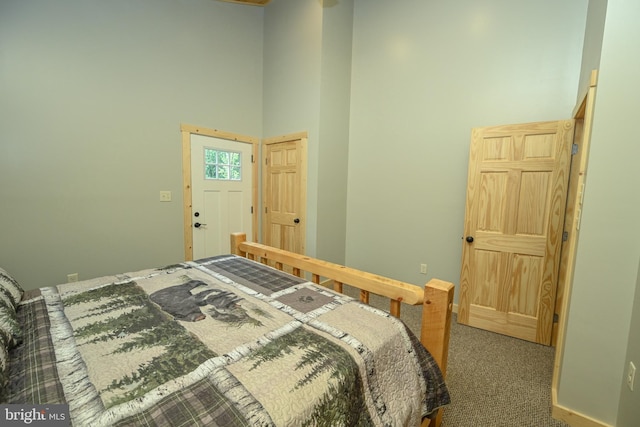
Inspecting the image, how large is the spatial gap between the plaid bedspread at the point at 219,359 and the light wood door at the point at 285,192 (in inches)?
78.9

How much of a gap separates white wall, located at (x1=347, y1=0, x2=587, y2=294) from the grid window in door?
63.3 inches

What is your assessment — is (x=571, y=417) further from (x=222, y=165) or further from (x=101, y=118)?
(x=101, y=118)

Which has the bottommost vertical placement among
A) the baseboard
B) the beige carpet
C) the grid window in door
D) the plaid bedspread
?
the beige carpet

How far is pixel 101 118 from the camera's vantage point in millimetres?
2639

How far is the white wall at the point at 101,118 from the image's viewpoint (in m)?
2.30

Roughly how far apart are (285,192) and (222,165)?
0.92 metres

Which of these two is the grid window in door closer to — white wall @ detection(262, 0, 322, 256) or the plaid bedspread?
white wall @ detection(262, 0, 322, 256)

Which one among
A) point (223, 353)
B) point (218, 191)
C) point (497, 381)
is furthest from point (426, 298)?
point (218, 191)

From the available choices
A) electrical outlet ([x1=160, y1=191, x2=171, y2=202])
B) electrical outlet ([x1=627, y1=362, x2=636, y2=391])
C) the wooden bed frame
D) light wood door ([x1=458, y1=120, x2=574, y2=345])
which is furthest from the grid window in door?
electrical outlet ([x1=627, y1=362, x2=636, y2=391])

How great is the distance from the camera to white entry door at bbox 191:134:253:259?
3.32 m

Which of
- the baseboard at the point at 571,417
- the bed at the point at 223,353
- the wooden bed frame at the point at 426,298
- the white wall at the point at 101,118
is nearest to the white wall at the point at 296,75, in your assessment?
the white wall at the point at 101,118

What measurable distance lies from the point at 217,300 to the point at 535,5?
3.42m

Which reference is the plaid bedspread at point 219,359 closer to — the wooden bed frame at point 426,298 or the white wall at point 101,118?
the wooden bed frame at point 426,298

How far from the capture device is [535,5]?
7.38 feet
